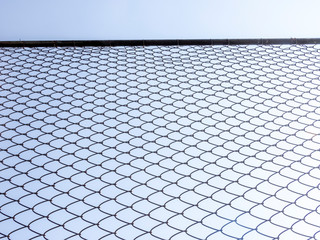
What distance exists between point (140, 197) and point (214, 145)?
0.34 m

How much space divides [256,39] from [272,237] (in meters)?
0.94

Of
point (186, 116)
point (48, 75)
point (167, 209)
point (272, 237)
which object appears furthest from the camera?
point (48, 75)

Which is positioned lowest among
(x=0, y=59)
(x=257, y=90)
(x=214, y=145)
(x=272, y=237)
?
(x=272, y=237)

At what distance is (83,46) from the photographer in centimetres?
199

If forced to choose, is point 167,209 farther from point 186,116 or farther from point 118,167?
point 186,116

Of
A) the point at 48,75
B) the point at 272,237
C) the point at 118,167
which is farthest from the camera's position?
the point at 48,75

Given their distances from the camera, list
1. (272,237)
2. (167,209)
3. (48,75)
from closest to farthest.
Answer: (272,237) → (167,209) → (48,75)

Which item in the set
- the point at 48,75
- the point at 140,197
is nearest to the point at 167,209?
the point at 140,197

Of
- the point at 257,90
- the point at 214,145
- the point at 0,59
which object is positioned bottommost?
the point at 214,145

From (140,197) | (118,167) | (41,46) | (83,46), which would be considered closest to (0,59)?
(41,46)

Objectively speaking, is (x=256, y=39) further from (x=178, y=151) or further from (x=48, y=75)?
(x=48, y=75)

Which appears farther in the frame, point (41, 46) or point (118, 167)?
point (41, 46)

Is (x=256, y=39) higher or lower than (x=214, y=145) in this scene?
higher

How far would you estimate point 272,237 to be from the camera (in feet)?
4.15
